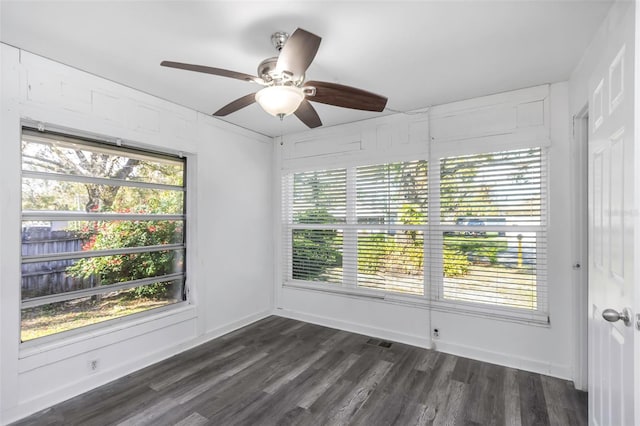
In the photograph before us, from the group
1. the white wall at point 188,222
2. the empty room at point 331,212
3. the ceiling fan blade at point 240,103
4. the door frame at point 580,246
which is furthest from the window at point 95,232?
the door frame at point 580,246

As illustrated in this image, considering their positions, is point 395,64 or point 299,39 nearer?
point 299,39

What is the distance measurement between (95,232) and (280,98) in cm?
210

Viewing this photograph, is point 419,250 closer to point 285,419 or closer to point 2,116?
point 285,419

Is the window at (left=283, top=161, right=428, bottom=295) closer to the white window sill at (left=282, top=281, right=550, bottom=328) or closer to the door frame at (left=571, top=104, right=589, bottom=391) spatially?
the white window sill at (left=282, top=281, right=550, bottom=328)

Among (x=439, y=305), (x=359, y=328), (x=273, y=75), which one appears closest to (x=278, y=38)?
(x=273, y=75)

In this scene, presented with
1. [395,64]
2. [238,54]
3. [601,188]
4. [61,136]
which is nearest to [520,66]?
[395,64]

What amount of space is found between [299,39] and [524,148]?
7.86ft

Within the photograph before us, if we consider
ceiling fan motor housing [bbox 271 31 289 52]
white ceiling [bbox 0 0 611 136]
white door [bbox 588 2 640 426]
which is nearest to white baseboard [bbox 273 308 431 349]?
white door [bbox 588 2 640 426]

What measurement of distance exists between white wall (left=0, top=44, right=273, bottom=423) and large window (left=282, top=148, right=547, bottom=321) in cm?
64

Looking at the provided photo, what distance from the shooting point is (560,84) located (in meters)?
2.68

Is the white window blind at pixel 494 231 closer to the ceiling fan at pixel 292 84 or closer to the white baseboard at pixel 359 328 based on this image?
the white baseboard at pixel 359 328

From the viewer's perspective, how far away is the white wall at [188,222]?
6.91 ft

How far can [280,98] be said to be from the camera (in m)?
1.76

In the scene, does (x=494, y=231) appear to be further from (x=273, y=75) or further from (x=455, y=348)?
(x=273, y=75)
